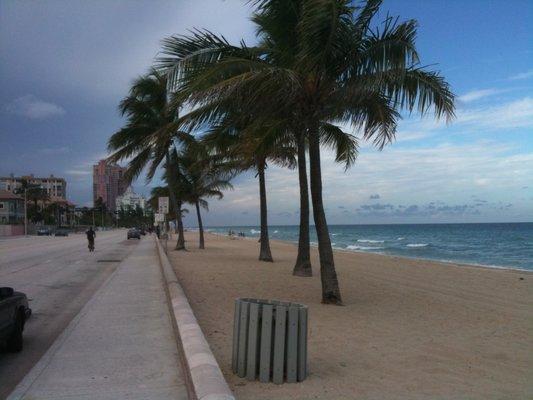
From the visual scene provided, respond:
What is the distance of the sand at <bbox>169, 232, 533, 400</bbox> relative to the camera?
596cm

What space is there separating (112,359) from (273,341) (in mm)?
2339

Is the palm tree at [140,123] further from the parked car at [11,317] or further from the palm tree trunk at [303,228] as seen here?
the parked car at [11,317]

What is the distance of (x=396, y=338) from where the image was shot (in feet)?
28.5

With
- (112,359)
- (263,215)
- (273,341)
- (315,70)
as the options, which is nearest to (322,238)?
(315,70)

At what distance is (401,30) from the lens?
10.6 m

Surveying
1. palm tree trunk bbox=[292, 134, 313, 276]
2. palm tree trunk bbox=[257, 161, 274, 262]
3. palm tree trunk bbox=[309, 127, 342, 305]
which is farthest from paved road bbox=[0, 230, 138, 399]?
palm tree trunk bbox=[257, 161, 274, 262]

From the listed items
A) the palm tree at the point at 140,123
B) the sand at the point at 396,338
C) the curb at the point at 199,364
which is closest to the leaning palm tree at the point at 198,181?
the palm tree at the point at 140,123

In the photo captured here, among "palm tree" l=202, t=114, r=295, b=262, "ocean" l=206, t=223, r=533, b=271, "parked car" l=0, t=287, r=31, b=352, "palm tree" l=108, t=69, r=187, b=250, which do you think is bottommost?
"ocean" l=206, t=223, r=533, b=271

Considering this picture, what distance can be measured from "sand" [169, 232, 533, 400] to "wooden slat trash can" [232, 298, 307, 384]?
139mm

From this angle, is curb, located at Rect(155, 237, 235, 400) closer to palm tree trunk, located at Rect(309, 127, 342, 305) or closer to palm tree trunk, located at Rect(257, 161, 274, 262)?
palm tree trunk, located at Rect(309, 127, 342, 305)

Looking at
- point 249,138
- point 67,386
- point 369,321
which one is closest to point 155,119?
point 249,138

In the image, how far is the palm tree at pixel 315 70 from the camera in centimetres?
1027

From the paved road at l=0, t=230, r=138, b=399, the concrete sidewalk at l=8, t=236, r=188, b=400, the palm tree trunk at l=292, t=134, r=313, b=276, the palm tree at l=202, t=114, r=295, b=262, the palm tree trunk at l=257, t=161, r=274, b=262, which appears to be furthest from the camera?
the palm tree trunk at l=257, t=161, r=274, b=262

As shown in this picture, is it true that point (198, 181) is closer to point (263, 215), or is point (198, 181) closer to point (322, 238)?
point (263, 215)
